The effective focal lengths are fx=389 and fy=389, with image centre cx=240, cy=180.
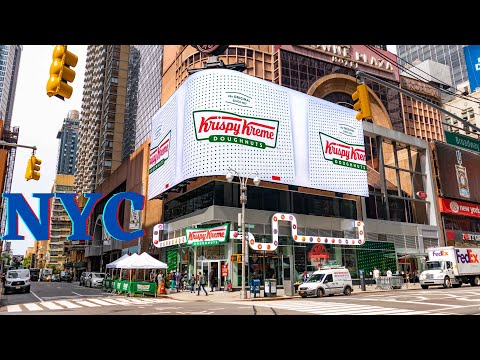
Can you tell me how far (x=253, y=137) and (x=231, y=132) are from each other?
7.70 ft

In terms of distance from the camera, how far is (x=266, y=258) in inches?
1400

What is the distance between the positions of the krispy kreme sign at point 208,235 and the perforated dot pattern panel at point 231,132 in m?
4.96

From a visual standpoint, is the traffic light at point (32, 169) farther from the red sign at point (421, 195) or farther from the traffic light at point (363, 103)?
the red sign at point (421, 195)

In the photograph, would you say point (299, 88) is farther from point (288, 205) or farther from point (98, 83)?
point (98, 83)

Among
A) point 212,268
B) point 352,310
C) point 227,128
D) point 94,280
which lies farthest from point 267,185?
point 352,310

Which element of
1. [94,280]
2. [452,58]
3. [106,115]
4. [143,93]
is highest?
[452,58]

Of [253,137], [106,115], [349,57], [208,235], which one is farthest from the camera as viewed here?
[106,115]

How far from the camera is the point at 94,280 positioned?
4344cm

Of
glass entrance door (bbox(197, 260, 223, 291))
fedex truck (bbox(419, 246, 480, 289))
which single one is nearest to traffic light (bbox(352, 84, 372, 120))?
glass entrance door (bbox(197, 260, 223, 291))

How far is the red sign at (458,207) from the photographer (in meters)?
52.9

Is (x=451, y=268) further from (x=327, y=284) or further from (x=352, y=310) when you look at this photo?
(x=352, y=310)

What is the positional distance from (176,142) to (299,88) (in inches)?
976

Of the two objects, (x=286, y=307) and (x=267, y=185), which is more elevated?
(x=267, y=185)

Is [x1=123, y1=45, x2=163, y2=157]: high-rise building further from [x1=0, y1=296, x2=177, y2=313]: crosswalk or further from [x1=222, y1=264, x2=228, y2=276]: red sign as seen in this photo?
[x1=0, y1=296, x2=177, y2=313]: crosswalk
